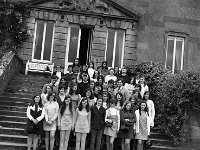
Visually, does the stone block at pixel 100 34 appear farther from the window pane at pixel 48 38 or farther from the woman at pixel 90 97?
the woman at pixel 90 97

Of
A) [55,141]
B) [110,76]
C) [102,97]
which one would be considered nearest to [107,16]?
[110,76]

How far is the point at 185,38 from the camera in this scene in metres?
18.1

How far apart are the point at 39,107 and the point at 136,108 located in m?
3.00

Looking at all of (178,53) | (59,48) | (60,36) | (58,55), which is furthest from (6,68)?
(178,53)

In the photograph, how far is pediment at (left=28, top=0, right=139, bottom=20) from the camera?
1691 cm

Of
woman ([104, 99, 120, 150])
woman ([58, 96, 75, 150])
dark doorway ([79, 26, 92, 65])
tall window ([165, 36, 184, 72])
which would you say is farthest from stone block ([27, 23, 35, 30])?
woman ([104, 99, 120, 150])

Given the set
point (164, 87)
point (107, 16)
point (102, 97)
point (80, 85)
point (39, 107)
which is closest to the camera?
point (39, 107)

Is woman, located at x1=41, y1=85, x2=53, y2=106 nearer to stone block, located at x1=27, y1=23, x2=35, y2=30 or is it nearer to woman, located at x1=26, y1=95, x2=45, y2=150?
woman, located at x1=26, y1=95, x2=45, y2=150

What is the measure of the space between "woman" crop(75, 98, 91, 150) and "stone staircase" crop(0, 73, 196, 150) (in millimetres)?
724

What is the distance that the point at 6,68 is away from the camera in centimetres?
1272

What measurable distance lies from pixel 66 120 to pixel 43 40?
9.36 m

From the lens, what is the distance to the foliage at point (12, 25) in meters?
16.5

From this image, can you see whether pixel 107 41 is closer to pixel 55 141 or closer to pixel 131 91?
pixel 131 91

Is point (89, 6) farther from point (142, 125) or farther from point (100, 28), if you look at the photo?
point (142, 125)
